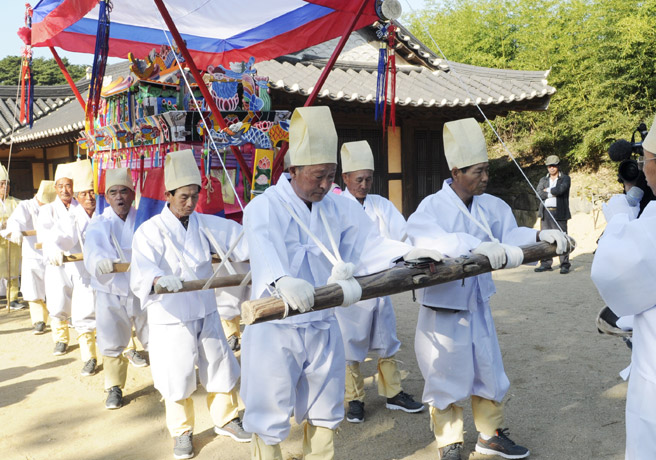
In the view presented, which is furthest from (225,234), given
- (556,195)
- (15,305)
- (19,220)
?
(556,195)

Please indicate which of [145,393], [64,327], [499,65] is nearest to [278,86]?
[64,327]

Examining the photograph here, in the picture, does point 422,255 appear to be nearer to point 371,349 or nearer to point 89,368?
point 371,349

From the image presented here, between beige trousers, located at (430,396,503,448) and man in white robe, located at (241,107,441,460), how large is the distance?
874 millimetres

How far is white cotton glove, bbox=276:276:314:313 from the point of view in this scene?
2344 mm

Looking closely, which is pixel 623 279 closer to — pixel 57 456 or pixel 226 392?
pixel 226 392

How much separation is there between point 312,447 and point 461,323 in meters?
1.19

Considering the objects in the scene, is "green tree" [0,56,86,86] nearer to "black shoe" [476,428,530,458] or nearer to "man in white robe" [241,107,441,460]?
"man in white robe" [241,107,441,460]

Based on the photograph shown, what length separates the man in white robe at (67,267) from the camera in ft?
19.1

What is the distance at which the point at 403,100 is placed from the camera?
10164 millimetres

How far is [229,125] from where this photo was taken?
467cm

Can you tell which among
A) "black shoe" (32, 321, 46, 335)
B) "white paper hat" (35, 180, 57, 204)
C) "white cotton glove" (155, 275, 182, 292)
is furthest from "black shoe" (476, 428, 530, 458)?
"white paper hat" (35, 180, 57, 204)

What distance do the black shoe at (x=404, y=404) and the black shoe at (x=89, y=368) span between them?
2.96m

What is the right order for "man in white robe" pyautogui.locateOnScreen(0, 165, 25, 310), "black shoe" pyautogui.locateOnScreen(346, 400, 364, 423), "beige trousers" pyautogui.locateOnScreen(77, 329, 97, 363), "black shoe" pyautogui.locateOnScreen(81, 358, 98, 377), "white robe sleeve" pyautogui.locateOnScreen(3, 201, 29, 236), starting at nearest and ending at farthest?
"black shoe" pyautogui.locateOnScreen(346, 400, 364, 423) < "black shoe" pyautogui.locateOnScreen(81, 358, 98, 377) < "beige trousers" pyautogui.locateOnScreen(77, 329, 97, 363) < "white robe sleeve" pyautogui.locateOnScreen(3, 201, 29, 236) < "man in white robe" pyautogui.locateOnScreen(0, 165, 25, 310)

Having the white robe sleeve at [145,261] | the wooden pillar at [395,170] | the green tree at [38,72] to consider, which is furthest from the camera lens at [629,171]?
the green tree at [38,72]
